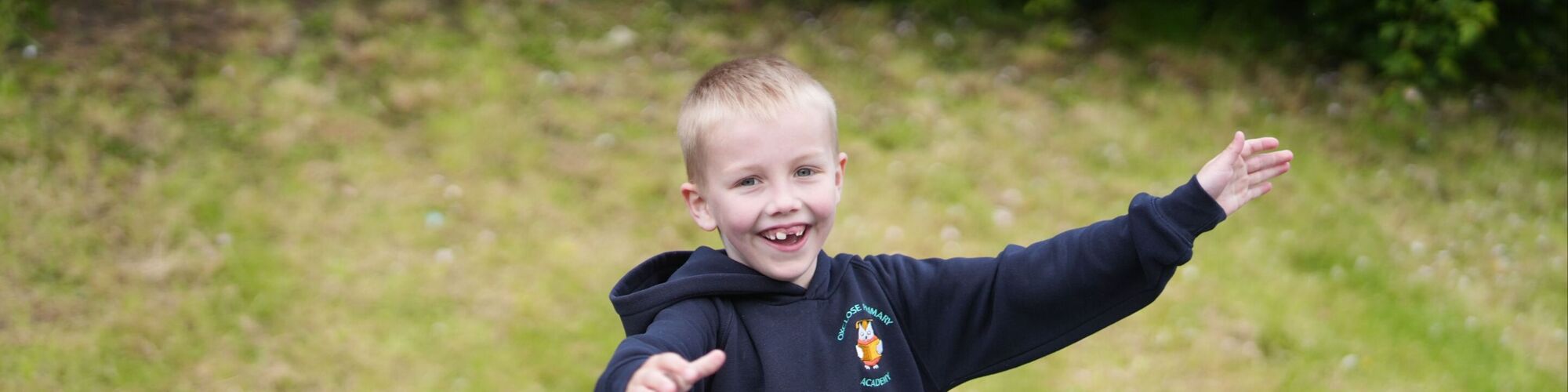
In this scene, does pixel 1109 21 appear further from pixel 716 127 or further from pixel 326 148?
pixel 716 127

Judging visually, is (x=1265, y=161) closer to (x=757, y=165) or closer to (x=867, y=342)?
(x=867, y=342)

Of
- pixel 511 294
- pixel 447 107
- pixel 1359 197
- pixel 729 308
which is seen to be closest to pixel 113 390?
pixel 511 294

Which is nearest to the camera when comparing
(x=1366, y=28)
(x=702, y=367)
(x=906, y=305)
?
(x=702, y=367)

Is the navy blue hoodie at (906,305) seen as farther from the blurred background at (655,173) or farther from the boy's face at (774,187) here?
the blurred background at (655,173)

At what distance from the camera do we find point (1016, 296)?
2.35m

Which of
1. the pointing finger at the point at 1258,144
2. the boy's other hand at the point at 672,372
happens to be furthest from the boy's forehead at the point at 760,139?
the pointing finger at the point at 1258,144

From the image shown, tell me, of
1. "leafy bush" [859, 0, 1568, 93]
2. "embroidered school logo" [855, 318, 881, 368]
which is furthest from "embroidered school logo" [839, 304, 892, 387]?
"leafy bush" [859, 0, 1568, 93]

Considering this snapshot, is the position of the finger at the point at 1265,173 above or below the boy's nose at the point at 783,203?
below

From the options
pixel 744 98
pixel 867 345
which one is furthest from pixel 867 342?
pixel 744 98

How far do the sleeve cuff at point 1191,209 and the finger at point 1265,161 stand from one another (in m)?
0.15

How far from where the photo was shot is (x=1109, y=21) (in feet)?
24.3

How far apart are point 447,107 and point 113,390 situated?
2258mm

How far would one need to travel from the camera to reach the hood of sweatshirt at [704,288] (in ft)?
7.11

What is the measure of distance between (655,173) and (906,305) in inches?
132
